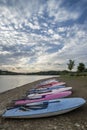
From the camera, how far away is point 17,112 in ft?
31.4

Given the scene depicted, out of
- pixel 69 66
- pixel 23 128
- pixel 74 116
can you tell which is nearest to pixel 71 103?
pixel 74 116

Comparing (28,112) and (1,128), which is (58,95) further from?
(1,128)

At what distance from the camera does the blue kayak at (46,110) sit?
923cm

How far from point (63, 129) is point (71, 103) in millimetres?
1960

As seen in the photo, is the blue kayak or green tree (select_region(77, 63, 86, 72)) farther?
green tree (select_region(77, 63, 86, 72))

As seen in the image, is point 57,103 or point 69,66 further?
point 69,66

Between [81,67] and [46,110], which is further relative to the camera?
[81,67]

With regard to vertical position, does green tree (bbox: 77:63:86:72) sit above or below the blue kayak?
above

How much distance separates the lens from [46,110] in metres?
9.31

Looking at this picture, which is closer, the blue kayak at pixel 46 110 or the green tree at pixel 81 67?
the blue kayak at pixel 46 110

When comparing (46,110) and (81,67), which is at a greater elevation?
(81,67)

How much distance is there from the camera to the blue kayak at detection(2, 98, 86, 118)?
363 inches

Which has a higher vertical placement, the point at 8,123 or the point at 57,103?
the point at 57,103

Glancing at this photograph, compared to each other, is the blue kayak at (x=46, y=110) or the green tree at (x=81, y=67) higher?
the green tree at (x=81, y=67)
